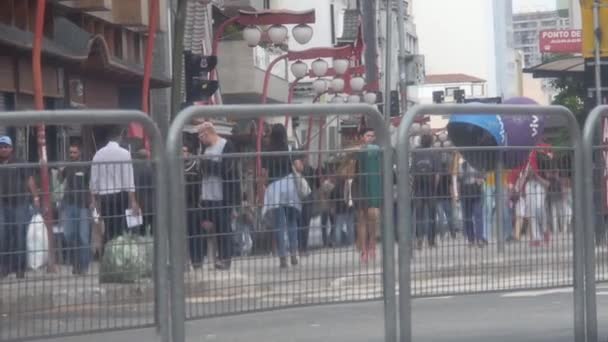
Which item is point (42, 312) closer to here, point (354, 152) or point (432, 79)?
point (354, 152)

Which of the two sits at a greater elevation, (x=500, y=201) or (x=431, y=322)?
(x=500, y=201)

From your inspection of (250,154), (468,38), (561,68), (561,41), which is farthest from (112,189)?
(468,38)

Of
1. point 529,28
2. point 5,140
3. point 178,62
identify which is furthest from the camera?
point 529,28

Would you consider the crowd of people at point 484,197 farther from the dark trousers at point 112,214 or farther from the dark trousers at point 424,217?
the dark trousers at point 112,214

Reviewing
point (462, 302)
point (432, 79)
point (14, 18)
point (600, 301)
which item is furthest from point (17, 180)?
point (432, 79)

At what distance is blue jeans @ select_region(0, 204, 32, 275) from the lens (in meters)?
5.82

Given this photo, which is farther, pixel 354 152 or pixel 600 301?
pixel 600 301

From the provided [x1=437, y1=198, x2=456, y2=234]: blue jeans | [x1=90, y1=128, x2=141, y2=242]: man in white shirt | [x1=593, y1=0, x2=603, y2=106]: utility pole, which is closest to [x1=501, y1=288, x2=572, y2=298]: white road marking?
[x1=437, y1=198, x2=456, y2=234]: blue jeans

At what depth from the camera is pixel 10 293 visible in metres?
5.84

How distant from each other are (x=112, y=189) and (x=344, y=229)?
1285 mm

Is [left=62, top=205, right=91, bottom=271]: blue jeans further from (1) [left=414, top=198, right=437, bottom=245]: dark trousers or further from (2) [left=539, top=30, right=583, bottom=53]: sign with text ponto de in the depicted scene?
(2) [left=539, top=30, right=583, bottom=53]: sign with text ponto de

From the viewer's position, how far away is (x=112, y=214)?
20.1 ft

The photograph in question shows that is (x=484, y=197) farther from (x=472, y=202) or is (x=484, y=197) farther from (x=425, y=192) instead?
(x=425, y=192)

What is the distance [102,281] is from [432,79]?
89.8 metres
